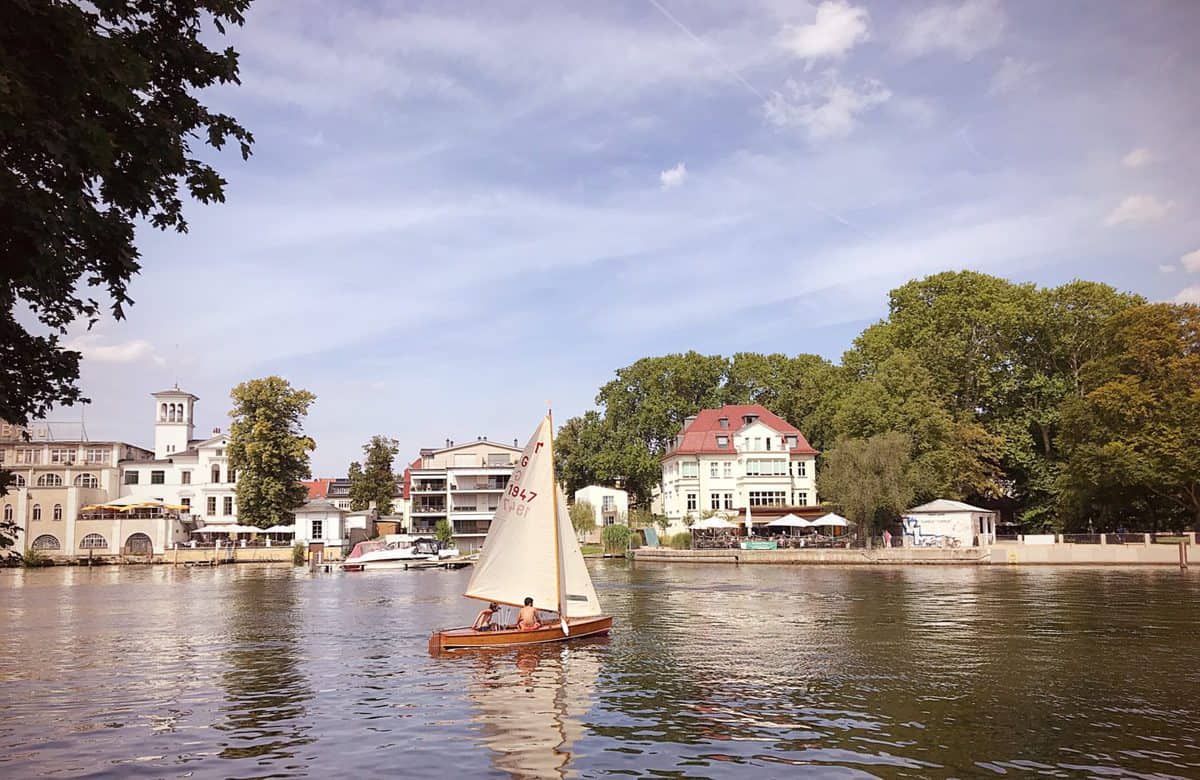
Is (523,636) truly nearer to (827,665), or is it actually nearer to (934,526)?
(827,665)

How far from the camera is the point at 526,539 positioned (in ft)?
98.1

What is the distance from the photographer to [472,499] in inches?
4427

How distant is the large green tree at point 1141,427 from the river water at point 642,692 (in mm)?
25910

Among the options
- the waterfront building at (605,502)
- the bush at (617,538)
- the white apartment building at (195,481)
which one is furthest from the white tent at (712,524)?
the white apartment building at (195,481)

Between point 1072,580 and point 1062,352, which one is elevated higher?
point 1062,352

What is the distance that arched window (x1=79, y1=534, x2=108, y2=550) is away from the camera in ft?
323

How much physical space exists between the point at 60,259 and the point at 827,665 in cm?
2138

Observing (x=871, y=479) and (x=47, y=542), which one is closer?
(x=871, y=479)

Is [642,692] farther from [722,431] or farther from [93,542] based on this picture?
[93,542]

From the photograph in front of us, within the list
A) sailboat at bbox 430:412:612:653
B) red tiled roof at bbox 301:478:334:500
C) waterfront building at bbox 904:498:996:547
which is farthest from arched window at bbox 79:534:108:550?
sailboat at bbox 430:412:612:653

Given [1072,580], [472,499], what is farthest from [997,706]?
[472,499]

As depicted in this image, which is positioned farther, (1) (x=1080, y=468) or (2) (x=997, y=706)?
(1) (x=1080, y=468)

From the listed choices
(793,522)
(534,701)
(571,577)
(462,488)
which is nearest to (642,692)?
(534,701)

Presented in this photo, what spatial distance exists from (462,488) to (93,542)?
38.7 meters
